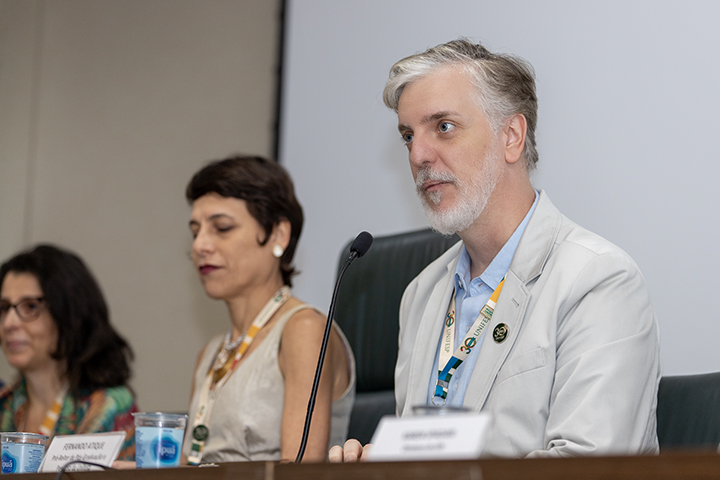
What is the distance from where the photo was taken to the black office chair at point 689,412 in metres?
1.46

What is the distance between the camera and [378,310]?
2.46 metres

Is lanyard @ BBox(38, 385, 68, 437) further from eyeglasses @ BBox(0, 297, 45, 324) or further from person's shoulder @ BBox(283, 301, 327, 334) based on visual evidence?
person's shoulder @ BBox(283, 301, 327, 334)

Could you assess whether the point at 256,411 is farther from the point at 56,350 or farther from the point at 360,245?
the point at 56,350

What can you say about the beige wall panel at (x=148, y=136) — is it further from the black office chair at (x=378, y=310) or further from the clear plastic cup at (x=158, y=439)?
the clear plastic cup at (x=158, y=439)

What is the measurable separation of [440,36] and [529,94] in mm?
841

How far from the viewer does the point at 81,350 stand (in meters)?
2.77

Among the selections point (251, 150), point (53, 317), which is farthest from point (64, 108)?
point (53, 317)

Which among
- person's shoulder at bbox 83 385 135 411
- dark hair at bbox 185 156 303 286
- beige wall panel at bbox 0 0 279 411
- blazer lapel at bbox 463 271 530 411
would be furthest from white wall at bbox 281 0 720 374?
person's shoulder at bbox 83 385 135 411

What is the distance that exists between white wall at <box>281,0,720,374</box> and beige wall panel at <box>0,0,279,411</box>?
0.68 m

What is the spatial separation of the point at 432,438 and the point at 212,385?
1757 millimetres

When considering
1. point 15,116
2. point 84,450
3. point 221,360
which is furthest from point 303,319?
point 15,116

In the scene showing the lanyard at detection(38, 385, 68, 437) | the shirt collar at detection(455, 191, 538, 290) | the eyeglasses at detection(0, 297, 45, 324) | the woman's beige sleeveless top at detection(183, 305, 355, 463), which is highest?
the shirt collar at detection(455, 191, 538, 290)

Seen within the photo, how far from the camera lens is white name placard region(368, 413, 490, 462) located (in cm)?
78

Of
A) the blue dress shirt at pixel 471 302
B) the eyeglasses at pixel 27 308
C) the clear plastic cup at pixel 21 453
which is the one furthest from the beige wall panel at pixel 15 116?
the blue dress shirt at pixel 471 302
